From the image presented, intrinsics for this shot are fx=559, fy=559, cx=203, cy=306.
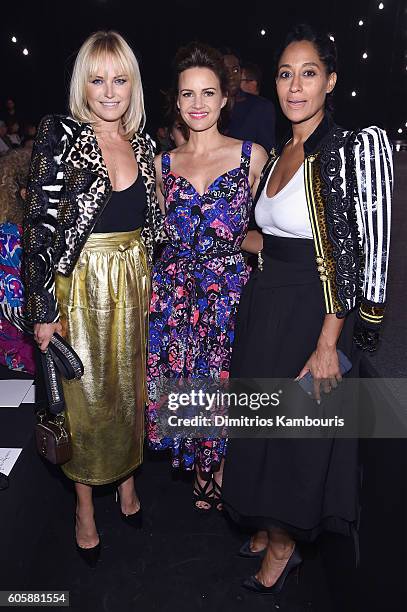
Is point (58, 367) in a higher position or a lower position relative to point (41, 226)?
lower

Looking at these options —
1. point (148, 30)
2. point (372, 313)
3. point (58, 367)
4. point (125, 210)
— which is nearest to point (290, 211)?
point (372, 313)

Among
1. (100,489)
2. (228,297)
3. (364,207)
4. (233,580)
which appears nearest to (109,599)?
(233,580)

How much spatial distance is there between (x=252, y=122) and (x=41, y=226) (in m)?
1.90

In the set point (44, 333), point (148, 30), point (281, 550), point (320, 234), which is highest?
point (148, 30)

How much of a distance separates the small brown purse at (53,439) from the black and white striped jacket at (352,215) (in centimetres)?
105

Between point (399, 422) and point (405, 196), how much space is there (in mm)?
3885

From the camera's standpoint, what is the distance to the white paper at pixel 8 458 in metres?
1.96

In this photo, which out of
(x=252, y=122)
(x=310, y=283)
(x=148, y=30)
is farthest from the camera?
(x=148, y=30)

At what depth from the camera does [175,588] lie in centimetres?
205

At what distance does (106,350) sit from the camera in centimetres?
202

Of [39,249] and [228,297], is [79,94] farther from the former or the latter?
[228,297]

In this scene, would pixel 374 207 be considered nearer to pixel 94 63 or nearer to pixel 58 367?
pixel 94 63

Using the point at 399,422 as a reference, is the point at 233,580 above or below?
below

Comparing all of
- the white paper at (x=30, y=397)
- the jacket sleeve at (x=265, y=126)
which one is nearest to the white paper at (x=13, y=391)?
the white paper at (x=30, y=397)
